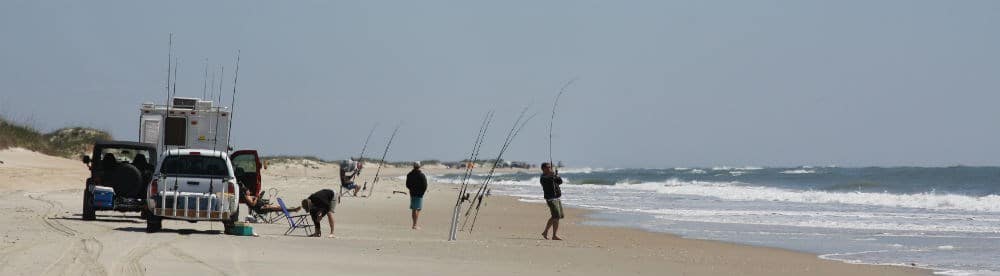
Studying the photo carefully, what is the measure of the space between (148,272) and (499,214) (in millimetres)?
18183

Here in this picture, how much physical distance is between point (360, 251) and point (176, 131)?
1042cm

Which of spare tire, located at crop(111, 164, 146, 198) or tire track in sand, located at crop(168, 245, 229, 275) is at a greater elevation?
spare tire, located at crop(111, 164, 146, 198)

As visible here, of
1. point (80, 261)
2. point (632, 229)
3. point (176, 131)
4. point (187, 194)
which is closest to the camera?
point (80, 261)

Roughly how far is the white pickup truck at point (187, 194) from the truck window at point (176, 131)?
23.4ft

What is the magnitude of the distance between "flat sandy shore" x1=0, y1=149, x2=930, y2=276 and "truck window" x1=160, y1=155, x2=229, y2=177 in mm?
815

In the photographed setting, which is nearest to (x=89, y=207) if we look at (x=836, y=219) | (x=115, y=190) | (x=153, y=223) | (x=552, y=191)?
(x=115, y=190)

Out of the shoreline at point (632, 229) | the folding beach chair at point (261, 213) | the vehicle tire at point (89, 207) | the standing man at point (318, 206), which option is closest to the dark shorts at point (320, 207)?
the standing man at point (318, 206)

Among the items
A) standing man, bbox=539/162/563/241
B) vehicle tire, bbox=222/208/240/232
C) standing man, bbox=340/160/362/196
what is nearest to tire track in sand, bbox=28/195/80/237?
vehicle tire, bbox=222/208/240/232

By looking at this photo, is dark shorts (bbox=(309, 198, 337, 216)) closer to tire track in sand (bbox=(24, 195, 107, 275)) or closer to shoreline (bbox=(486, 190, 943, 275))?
tire track in sand (bbox=(24, 195, 107, 275))

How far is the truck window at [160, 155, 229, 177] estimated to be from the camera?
16219 millimetres

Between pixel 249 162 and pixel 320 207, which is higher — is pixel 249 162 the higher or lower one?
the higher one

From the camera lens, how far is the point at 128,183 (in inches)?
724

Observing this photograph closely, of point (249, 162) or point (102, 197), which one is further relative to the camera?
point (249, 162)

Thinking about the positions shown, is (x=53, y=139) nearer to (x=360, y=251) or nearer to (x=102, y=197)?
(x=102, y=197)
